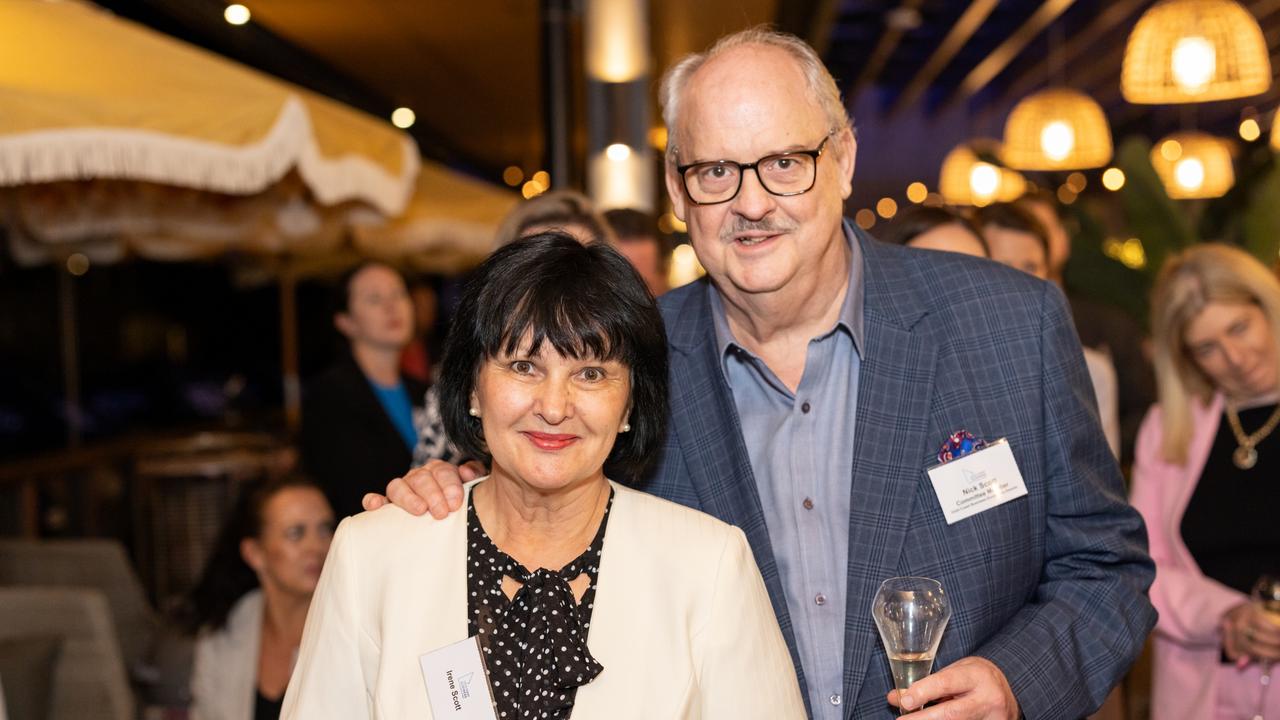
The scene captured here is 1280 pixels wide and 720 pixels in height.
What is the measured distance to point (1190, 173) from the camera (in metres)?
9.15

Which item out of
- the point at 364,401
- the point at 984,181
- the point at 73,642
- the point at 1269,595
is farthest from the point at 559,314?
the point at 984,181

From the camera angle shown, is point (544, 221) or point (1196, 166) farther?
point (1196, 166)

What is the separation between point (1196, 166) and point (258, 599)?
24.7ft

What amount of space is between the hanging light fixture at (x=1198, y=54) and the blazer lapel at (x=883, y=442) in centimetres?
477

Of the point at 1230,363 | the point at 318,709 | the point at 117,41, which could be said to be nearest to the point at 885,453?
the point at 318,709

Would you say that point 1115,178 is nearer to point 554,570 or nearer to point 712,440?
point 712,440

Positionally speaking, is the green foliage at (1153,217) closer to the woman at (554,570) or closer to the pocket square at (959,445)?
the pocket square at (959,445)

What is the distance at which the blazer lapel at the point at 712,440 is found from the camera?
206 cm

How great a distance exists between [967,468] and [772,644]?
1.44 ft

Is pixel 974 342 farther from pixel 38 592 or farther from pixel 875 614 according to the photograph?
pixel 38 592

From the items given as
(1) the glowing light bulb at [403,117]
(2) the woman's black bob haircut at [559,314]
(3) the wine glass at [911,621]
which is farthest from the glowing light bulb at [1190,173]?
(3) the wine glass at [911,621]

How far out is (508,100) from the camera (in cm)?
1359

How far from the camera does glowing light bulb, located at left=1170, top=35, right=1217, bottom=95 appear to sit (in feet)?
21.0

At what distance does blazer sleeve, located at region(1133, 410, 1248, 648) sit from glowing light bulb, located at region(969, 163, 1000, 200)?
24.2 feet
